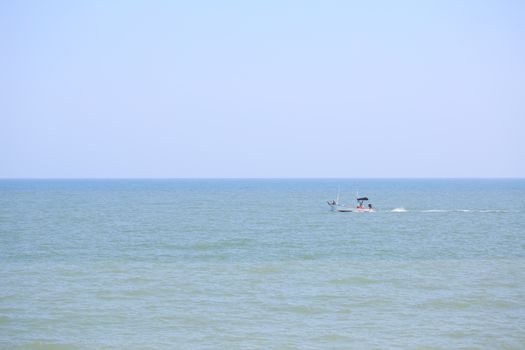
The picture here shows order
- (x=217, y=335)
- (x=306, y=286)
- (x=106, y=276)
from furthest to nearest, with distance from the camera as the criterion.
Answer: (x=106, y=276)
(x=306, y=286)
(x=217, y=335)

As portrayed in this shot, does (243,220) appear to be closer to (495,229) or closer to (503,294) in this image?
(495,229)

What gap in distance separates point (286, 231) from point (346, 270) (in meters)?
23.1

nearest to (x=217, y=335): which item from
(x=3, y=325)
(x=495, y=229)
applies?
(x=3, y=325)

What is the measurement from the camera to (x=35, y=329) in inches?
873

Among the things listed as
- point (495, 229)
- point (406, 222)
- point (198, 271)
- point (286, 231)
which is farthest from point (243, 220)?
point (198, 271)

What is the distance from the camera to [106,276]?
105ft

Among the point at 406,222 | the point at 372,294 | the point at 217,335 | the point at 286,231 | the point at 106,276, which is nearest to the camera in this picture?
the point at 217,335

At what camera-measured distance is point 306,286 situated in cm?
2930

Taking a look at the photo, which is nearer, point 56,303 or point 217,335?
point 217,335

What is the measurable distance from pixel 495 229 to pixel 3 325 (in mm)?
47373

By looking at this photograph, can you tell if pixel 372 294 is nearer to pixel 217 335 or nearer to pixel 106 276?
pixel 217 335

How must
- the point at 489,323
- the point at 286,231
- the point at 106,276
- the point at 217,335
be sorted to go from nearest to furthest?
the point at 217,335, the point at 489,323, the point at 106,276, the point at 286,231

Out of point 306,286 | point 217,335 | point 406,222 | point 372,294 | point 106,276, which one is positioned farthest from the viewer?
point 406,222

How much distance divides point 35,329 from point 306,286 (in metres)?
12.6
